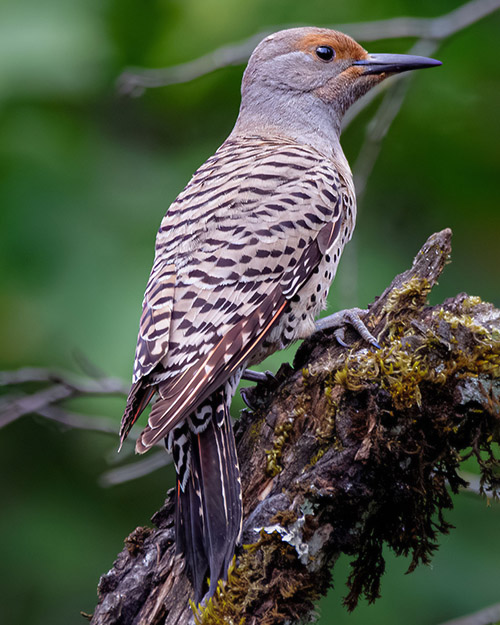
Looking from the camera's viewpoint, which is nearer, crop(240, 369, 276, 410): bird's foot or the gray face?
crop(240, 369, 276, 410): bird's foot

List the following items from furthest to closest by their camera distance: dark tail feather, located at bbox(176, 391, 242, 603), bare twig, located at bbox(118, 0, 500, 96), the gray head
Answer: the gray head < bare twig, located at bbox(118, 0, 500, 96) < dark tail feather, located at bbox(176, 391, 242, 603)

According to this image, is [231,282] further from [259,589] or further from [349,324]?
[259,589]

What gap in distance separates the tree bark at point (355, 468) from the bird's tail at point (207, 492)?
2.7 inches

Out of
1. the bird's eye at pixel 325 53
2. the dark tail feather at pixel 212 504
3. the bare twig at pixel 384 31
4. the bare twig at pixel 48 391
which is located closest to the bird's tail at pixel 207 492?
the dark tail feather at pixel 212 504

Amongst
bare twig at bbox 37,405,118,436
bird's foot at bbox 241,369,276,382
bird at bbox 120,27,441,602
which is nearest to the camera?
bird at bbox 120,27,441,602

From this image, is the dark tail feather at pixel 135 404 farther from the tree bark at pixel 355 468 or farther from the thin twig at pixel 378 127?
the thin twig at pixel 378 127

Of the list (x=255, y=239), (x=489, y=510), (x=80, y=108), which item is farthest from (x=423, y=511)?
(x=80, y=108)

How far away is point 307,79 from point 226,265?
183 centimetres

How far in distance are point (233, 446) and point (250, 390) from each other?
0.46m

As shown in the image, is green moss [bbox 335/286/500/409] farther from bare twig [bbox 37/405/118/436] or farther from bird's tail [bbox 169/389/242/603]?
bare twig [bbox 37/405/118/436]

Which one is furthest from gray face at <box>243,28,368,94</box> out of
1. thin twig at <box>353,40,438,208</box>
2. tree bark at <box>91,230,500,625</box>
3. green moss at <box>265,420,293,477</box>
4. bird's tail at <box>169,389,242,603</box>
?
green moss at <box>265,420,293,477</box>

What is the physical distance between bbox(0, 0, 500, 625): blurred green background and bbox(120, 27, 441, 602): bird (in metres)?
0.80

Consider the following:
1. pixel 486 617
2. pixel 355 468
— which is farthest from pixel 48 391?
pixel 486 617

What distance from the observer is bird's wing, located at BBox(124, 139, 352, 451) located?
303 cm
